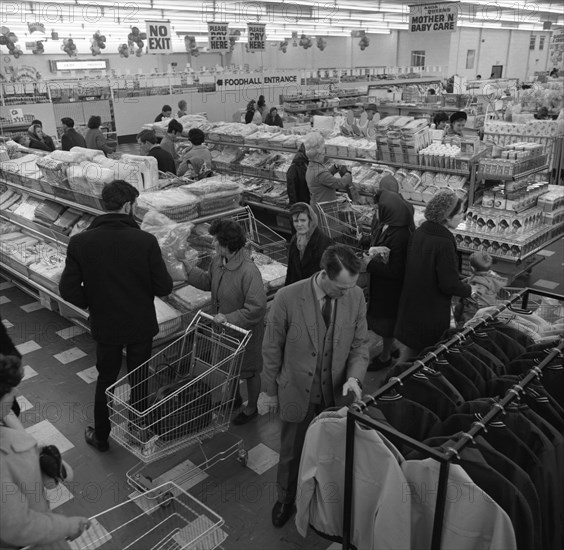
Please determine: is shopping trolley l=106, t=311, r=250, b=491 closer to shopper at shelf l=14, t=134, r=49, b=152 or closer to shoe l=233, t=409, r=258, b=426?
shoe l=233, t=409, r=258, b=426

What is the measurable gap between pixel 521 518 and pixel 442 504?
312 mm

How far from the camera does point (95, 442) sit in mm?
3959

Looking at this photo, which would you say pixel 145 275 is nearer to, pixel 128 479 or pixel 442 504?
pixel 128 479

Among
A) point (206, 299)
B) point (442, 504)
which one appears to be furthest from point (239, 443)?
point (442, 504)

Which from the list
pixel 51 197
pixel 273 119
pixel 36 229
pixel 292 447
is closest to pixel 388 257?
pixel 292 447

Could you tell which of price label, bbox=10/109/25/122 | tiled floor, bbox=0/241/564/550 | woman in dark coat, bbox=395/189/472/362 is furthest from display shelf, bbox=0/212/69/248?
price label, bbox=10/109/25/122

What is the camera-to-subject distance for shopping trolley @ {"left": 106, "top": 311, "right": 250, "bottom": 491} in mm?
3129

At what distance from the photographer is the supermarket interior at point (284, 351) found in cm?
220

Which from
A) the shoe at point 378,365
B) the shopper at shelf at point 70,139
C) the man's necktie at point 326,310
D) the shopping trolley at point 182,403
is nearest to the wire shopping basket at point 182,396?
the shopping trolley at point 182,403

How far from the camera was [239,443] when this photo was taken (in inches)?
150

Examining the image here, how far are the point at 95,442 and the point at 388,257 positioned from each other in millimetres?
2638

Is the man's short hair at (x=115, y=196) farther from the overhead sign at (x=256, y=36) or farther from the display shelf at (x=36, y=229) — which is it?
the overhead sign at (x=256, y=36)

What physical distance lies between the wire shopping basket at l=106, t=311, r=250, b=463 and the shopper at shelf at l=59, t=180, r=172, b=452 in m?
0.13

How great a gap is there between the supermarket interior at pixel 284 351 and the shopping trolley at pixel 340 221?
4 centimetres
